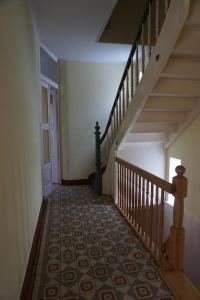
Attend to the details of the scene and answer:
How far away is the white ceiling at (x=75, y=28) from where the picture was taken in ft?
8.74

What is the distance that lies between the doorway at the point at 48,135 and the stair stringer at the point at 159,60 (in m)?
1.27

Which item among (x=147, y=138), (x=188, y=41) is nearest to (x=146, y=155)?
(x=147, y=138)

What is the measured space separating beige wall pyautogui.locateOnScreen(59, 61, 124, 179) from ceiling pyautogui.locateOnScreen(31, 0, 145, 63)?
0.32 m

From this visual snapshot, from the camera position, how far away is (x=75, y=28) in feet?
10.7

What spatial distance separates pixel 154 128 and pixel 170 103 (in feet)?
2.45

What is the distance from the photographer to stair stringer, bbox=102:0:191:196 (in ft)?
5.78

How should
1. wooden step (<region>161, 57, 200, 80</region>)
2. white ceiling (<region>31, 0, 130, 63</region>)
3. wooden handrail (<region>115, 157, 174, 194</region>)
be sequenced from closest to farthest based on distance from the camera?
1. wooden handrail (<region>115, 157, 174, 194</region>)
2. wooden step (<region>161, 57, 200, 80</region>)
3. white ceiling (<region>31, 0, 130, 63</region>)

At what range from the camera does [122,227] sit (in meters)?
2.87

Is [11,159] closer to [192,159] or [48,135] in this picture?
[48,135]

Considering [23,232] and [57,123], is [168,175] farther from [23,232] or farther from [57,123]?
[23,232]

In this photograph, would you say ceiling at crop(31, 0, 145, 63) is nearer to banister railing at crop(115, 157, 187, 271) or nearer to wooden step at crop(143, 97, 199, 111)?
wooden step at crop(143, 97, 199, 111)

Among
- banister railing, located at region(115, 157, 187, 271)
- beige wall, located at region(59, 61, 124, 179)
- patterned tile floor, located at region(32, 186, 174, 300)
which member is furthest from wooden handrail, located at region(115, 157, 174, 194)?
beige wall, located at region(59, 61, 124, 179)

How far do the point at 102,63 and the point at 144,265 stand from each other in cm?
418

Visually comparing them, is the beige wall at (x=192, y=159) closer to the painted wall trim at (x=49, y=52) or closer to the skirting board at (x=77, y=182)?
the skirting board at (x=77, y=182)
